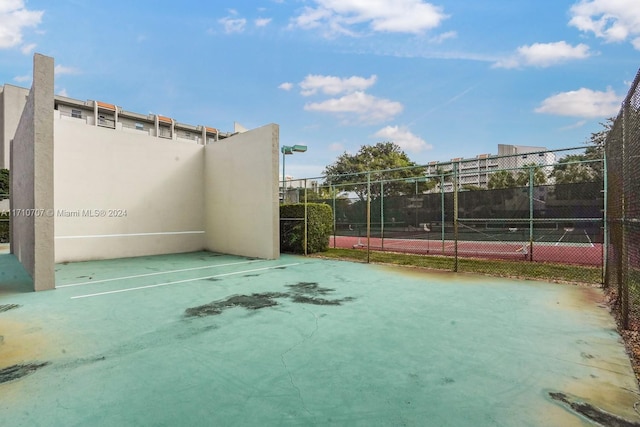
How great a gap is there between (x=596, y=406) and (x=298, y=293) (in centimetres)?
351

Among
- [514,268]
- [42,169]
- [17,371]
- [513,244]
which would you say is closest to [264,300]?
[17,371]

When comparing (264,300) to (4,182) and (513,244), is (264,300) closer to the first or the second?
(513,244)

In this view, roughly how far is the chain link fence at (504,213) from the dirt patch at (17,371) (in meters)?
6.16

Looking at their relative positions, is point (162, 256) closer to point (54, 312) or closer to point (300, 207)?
point (300, 207)

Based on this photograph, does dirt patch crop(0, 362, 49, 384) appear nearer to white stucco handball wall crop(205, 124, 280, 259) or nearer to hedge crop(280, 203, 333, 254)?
white stucco handball wall crop(205, 124, 280, 259)

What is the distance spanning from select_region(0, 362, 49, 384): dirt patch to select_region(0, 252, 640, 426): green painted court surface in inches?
0.7

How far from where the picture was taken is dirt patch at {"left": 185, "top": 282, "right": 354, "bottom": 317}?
3895mm

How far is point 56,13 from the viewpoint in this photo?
9523mm

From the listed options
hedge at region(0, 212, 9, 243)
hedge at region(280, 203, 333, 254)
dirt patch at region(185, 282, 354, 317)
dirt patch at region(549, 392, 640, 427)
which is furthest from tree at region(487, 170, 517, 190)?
hedge at region(0, 212, 9, 243)

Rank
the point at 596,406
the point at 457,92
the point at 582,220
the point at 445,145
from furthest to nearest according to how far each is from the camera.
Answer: the point at 445,145
the point at 457,92
the point at 582,220
the point at 596,406

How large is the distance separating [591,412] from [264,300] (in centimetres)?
347

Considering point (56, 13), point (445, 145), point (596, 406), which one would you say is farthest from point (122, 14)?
point (445, 145)

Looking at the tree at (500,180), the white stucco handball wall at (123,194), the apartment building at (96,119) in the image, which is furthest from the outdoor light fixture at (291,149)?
the apartment building at (96,119)

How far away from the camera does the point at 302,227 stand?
9.32 metres
